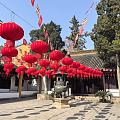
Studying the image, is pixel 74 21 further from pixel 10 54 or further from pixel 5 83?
pixel 10 54

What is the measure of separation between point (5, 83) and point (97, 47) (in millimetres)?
9253

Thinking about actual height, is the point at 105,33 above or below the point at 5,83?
above

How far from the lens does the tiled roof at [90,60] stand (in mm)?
24173

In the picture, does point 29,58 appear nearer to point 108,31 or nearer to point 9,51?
point 9,51

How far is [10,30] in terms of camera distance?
6.67 metres

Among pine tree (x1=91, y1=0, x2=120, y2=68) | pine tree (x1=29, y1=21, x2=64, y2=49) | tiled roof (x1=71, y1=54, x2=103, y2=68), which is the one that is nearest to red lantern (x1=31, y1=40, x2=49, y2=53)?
pine tree (x1=91, y1=0, x2=120, y2=68)

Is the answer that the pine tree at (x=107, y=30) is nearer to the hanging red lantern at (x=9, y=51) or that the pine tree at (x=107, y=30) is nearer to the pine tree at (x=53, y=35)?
the hanging red lantern at (x=9, y=51)

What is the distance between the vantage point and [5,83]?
864 inches

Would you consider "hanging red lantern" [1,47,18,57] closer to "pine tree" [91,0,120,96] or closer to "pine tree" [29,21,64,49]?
"pine tree" [91,0,120,96]

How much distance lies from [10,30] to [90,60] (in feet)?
66.6

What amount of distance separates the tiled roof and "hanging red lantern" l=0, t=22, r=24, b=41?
56.6ft

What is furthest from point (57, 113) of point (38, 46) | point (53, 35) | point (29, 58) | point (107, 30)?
point (53, 35)

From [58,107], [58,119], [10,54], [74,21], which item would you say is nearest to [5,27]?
[10,54]

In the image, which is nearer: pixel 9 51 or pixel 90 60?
pixel 9 51
